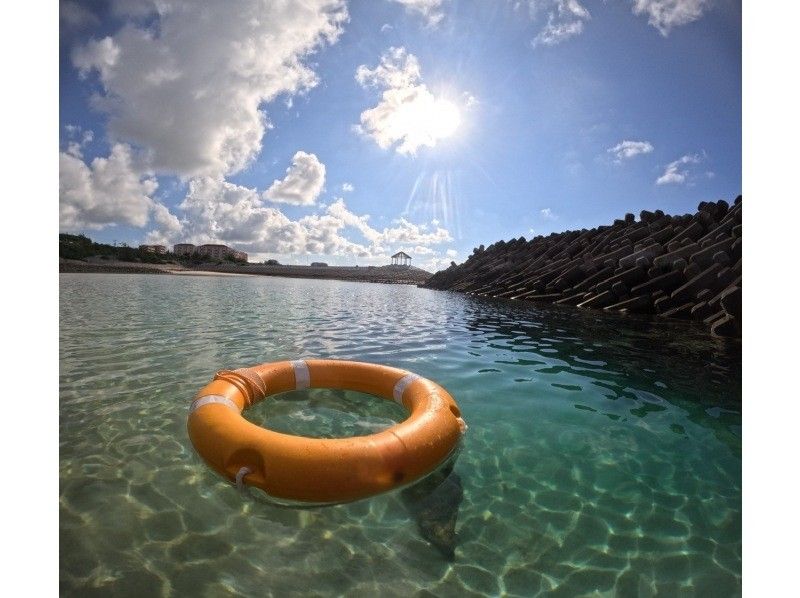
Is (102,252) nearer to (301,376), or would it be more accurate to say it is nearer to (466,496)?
(301,376)

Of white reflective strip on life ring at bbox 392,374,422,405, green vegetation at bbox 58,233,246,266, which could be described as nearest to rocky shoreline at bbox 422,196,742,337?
white reflective strip on life ring at bbox 392,374,422,405

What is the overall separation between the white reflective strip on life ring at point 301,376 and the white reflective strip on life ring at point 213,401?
1097mm

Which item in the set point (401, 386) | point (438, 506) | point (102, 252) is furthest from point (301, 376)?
point (102, 252)

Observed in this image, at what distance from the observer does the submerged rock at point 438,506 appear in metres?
2.59

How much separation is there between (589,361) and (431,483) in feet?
16.7

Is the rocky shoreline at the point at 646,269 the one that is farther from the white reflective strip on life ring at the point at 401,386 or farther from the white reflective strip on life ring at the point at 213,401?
the white reflective strip on life ring at the point at 213,401

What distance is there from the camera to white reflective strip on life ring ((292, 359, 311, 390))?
15.4 feet

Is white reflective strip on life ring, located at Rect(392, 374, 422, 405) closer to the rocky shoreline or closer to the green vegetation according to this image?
the rocky shoreline

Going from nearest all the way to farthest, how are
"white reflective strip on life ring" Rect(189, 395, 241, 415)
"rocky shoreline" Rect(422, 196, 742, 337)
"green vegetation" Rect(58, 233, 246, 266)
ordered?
"white reflective strip on life ring" Rect(189, 395, 241, 415), "rocky shoreline" Rect(422, 196, 742, 337), "green vegetation" Rect(58, 233, 246, 266)

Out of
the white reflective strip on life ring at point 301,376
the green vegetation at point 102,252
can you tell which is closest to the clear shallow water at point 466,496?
the white reflective strip on life ring at point 301,376

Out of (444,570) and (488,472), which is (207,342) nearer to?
(488,472)

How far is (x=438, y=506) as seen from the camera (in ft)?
9.52

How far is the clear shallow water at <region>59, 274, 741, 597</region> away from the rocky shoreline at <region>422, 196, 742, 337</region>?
6084 mm

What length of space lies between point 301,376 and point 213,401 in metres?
1.31
